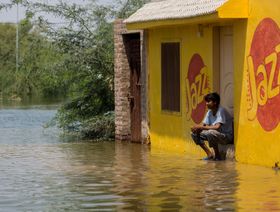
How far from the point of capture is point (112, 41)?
2377 cm

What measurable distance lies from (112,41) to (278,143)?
9.59m

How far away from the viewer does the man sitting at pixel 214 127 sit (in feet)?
53.9

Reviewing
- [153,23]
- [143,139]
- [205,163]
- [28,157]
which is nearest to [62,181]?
[205,163]

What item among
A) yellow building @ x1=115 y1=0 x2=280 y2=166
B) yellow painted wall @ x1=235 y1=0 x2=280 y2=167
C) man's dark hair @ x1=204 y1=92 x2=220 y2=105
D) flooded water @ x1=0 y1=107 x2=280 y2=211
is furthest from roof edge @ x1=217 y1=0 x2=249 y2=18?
flooded water @ x1=0 y1=107 x2=280 y2=211

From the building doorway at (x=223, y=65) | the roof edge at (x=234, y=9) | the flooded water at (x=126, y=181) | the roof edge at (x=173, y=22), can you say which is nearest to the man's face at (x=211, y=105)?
the building doorway at (x=223, y=65)

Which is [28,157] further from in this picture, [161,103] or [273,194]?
[273,194]

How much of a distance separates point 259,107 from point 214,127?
110 cm

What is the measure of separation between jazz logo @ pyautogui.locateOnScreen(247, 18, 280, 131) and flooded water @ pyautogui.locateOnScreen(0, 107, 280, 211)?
86cm

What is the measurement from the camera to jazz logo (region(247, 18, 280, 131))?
15016 millimetres

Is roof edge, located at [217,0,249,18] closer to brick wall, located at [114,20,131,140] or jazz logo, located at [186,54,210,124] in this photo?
jazz logo, located at [186,54,210,124]

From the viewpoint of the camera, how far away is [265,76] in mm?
15391

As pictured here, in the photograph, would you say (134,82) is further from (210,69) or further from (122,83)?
(210,69)

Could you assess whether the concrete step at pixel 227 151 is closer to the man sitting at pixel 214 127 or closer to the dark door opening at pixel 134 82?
the man sitting at pixel 214 127

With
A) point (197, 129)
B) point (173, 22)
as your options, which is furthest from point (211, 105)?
point (173, 22)
